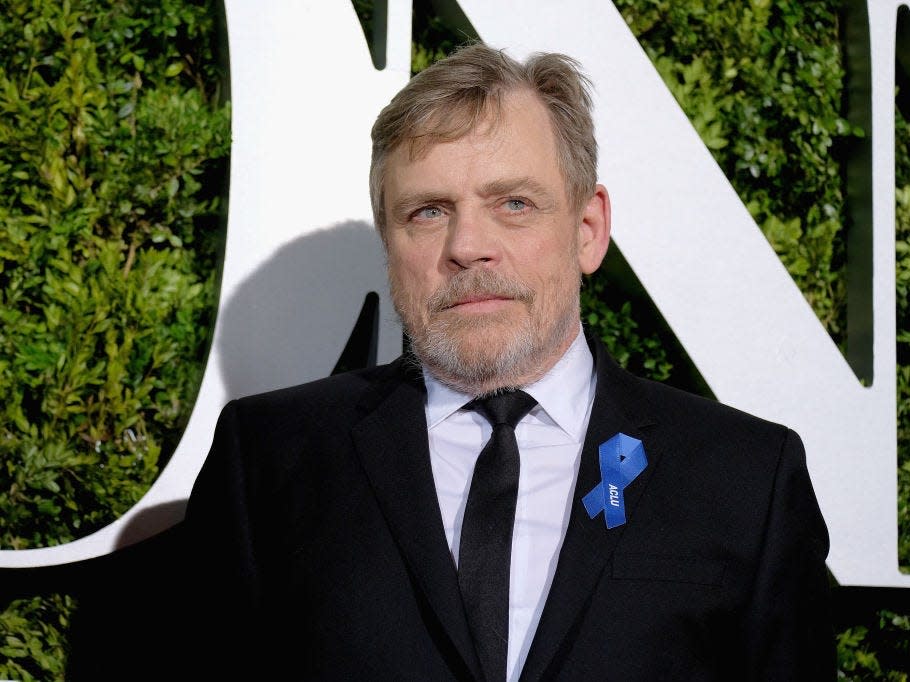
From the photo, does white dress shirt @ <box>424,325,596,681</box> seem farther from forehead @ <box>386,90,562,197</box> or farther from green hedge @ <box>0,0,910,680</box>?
green hedge @ <box>0,0,910,680</box>

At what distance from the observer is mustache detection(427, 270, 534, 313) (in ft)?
6.50

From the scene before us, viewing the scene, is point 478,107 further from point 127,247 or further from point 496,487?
point 127,247

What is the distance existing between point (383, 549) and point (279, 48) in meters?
1.42

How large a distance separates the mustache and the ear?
26 centimetres

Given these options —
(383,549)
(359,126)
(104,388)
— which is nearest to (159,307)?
(104,388)

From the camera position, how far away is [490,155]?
6.60ft

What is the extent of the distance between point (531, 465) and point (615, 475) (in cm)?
16

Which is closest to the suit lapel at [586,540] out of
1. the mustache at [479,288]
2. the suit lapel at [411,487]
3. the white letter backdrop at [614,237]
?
the suit lapel at [411,487]

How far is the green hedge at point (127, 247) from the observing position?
8.61ft

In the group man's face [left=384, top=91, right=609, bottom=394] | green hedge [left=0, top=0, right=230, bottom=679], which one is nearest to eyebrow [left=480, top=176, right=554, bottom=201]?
man's face [left=384, top=91, right=609, bottom=394]

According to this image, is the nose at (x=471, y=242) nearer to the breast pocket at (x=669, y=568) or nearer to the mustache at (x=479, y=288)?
the mustache at (x=479, y=288)

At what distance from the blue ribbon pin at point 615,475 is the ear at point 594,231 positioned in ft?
1.47

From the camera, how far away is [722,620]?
1.86 meters

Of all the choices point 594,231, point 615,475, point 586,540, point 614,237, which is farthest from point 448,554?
point 614,237
